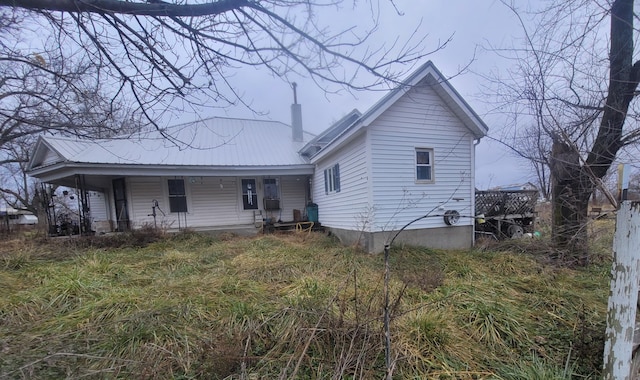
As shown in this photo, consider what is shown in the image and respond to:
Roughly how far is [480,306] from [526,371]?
110 cm

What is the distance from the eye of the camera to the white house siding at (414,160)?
7.60 meters

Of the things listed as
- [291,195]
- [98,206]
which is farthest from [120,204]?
[291,195]

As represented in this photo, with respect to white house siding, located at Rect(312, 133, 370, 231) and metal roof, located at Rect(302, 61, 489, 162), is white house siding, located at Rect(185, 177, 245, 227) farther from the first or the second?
metal roof, located at Rect(302, 61, 489, 162)

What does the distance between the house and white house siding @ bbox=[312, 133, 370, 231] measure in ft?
0.11

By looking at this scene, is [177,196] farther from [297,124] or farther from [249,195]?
[297,124]

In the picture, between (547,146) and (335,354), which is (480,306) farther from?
(547,146)

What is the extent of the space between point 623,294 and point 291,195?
37.6ft

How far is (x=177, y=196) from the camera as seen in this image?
1138 cm

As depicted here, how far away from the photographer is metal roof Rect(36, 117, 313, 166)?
9834mm

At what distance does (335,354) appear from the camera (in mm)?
2564

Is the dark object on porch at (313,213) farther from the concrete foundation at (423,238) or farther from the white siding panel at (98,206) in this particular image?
the white siding panel at (98,206)

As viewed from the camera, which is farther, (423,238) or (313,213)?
(313,213)

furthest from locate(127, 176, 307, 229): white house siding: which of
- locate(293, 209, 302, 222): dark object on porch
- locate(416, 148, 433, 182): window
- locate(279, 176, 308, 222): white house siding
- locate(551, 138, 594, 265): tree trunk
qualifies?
locate(551, 138, 594, 265): tree trunk

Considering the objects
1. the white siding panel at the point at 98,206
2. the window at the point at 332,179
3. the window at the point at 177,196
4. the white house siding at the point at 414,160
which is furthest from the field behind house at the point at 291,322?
the white siding panel at the point at 98,206
